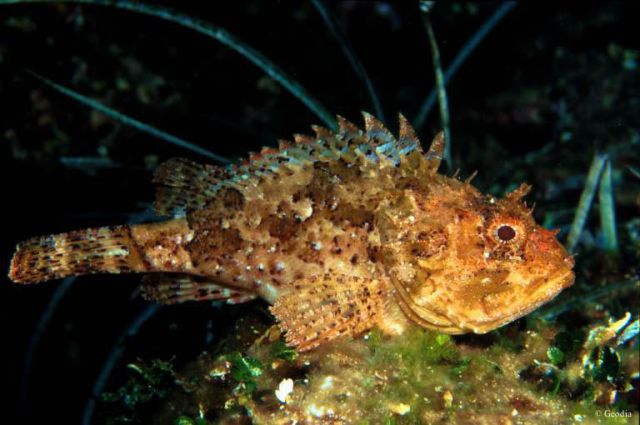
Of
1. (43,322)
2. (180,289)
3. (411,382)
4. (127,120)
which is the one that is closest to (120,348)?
(43,322)

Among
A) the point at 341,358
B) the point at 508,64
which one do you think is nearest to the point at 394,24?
the point at 508,64

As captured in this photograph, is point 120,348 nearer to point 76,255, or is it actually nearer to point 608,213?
point 76,255

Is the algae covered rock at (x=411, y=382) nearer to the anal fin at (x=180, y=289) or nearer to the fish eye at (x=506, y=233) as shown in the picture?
the anal fin at (x=180, y=289)

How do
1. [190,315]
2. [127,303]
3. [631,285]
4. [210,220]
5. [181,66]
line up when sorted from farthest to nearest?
[181,66], [127,303], [190,315], [631,285], [210,220]

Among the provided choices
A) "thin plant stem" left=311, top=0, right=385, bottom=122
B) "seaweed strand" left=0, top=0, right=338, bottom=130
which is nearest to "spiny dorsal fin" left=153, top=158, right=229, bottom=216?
"seaweed strand" left=0, top=0, right=338, bottom=130

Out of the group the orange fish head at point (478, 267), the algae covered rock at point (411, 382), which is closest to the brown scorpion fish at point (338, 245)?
the orange fish head at point (478, 267)

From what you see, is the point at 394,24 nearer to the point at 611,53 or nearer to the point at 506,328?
the point at 611,53

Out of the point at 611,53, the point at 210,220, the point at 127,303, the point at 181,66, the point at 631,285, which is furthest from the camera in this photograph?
the point at 611,53
